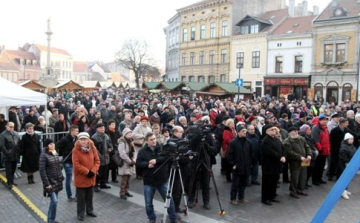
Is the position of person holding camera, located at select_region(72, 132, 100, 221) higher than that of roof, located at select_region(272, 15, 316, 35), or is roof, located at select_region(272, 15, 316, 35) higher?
roof, located at select_region(272, 15, 316, 35)

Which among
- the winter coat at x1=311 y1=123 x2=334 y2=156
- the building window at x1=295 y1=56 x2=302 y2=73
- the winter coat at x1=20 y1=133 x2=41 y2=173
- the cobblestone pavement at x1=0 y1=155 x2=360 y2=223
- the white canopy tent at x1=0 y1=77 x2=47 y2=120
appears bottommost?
the cobblestone pavement at x1=0 y1=155 x2=360 y2=223

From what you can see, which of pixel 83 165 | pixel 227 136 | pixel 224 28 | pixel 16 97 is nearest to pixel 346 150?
pixel 227 136

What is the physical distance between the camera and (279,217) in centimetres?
706

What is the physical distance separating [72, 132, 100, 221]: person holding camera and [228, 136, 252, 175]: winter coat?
2942 mm

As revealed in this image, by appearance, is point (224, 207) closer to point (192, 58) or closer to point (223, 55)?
point (223, 55)

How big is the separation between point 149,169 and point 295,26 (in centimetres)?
3566

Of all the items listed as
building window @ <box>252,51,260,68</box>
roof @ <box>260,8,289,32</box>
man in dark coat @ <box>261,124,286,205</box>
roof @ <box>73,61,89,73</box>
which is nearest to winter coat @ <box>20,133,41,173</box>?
man in dark coat @ <box>261,124,286,205</box>

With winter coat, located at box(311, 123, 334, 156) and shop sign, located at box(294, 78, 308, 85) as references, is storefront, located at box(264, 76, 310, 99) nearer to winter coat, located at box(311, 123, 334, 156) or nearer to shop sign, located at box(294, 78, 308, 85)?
shop sign, located at box(294, 78, 308, 85)

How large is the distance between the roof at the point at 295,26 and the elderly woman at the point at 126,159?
32.4 meters

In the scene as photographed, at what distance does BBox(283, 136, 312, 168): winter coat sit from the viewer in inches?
320

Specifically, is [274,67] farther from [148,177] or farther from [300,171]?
[148,177]

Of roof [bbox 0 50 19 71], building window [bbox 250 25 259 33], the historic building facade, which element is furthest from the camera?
roof [bbox 0 50 19 71]

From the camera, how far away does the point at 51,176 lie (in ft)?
21.5

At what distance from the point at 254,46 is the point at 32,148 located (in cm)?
3486
